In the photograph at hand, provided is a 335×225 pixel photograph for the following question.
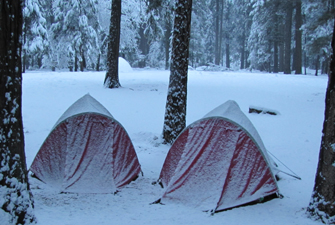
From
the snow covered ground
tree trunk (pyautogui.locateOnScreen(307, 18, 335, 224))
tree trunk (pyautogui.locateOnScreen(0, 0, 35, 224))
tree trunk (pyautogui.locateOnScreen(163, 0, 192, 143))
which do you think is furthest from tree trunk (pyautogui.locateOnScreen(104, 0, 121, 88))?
tree trunk (pyautogui.locateOnScreen(307, 18, 335, 224))

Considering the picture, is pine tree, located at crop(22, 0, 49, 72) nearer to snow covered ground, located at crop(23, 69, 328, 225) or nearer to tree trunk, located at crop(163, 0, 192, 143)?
snow covered ground, located at crop(23, 69, 328, 225)

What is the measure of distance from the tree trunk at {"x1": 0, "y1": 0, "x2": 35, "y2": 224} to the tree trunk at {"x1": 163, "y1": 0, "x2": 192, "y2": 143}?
15.4 ft

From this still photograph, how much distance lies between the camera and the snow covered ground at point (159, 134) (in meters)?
5.14

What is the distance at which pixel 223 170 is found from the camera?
570cm

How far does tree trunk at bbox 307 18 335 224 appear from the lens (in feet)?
15.0

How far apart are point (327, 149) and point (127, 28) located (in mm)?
28726

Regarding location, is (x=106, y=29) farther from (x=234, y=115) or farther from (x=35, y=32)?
(x=234, y=115)

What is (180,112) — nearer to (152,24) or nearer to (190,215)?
(190,215)

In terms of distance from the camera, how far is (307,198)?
591cm

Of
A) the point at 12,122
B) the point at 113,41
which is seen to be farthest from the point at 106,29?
the point at 12,122

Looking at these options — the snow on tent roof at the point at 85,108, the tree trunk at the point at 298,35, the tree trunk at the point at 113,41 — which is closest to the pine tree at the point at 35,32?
the tree trunk at the point at 113,41

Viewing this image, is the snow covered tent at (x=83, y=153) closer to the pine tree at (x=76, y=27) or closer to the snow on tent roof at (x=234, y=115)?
the snow on tent roof at (x=234, y=115)

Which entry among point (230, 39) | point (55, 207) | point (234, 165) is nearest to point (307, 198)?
point (234, 165)

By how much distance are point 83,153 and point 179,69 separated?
3.50 meters
